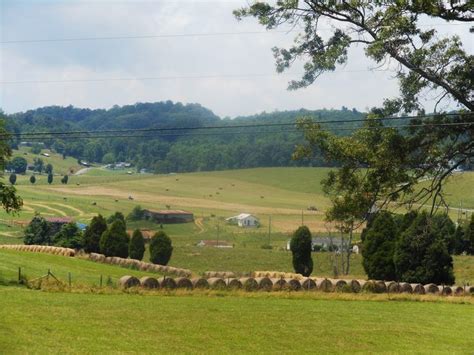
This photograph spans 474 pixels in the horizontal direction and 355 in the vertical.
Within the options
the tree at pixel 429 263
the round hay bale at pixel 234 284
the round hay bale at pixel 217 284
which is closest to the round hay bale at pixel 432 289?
the tree at pixel 429 263

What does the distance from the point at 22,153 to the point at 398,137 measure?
573 ft

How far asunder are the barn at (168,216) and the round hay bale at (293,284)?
243 ft

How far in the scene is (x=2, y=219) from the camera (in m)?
96.1

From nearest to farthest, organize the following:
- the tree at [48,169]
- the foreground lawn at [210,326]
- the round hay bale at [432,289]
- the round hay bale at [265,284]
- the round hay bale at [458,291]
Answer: the foreground lawn at [210,326] → the round hay bale at [265,284] → the round hay bale at [432,289] → the round hay bale at [458,291] → the tree at [48,169]

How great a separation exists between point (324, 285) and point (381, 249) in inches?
632

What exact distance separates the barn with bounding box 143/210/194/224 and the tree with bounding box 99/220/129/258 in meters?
45.6

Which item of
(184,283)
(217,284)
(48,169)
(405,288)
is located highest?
(48,169)

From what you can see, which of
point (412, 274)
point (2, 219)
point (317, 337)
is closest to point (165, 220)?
point (2, 219)

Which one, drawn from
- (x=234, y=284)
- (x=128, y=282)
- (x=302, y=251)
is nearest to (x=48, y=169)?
(x=302, y=251)

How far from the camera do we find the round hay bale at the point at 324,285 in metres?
29.5

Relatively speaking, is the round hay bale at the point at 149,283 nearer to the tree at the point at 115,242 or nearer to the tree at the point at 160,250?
the tree at the point at 115,242

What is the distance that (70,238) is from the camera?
207ft

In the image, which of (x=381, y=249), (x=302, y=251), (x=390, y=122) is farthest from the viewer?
(x=302, y=251)

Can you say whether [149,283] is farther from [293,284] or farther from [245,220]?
[245,220]
